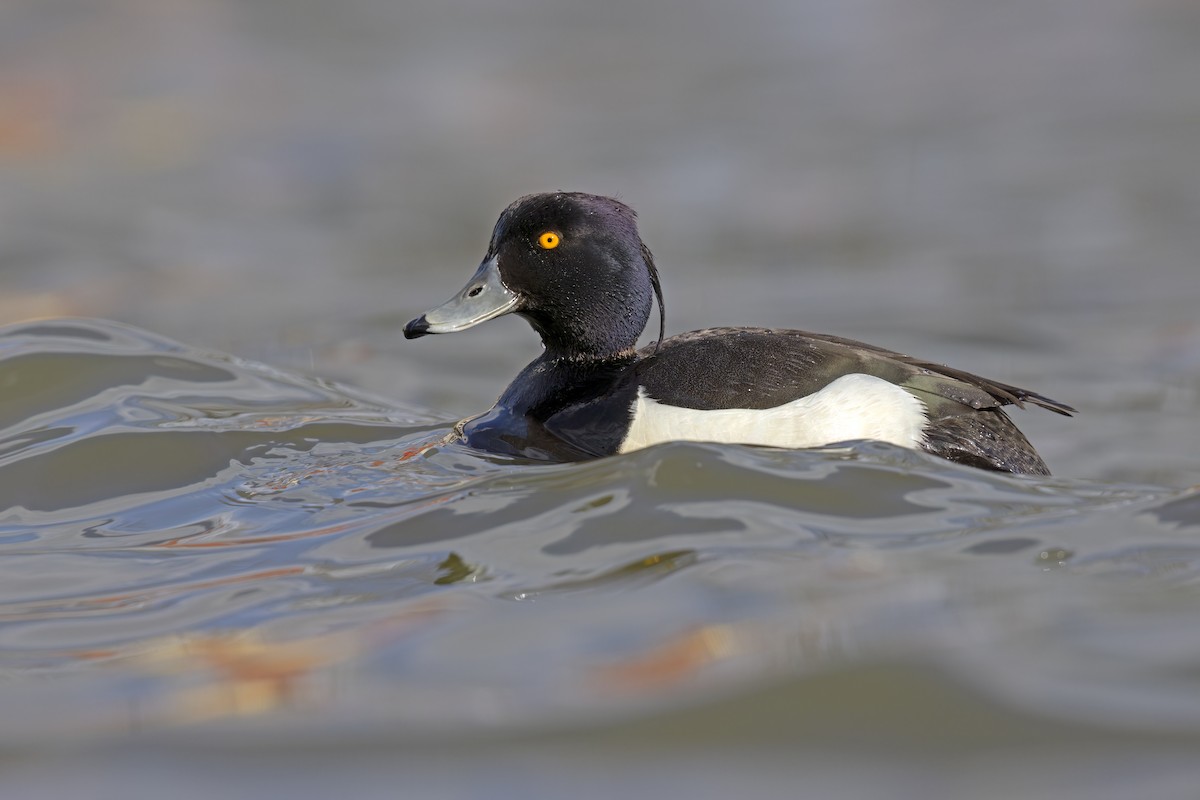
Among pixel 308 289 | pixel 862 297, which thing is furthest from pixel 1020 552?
pixel 308 289

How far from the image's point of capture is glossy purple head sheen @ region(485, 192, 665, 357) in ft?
18.1

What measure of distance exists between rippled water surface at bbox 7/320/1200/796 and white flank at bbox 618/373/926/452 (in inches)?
6.1

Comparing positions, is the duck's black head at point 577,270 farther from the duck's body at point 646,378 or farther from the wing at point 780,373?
the wing at point 780,373

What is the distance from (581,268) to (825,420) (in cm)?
110

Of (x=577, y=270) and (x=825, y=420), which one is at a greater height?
(x=577, y=270)

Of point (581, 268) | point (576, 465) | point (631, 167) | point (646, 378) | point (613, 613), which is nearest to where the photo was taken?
point (613, 613)

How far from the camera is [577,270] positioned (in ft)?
18.1

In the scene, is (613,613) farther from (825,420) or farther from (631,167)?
(631,167)

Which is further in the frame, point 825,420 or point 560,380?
point 560,380

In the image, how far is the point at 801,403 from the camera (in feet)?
16.0

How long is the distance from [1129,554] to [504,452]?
2071 millimetres

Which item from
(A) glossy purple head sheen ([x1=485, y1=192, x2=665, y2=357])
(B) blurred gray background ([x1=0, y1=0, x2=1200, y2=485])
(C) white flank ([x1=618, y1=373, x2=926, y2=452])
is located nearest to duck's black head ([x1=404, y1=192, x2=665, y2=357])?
(A) glossy purple head sheen ([x1=485, y1=192, x2=665, y2=357])

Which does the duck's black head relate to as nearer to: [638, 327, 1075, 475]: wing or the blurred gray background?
[638, 327, 1075, 475]: wing

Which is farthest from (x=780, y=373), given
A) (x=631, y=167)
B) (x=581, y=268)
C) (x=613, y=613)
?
(x=631, y=167)
